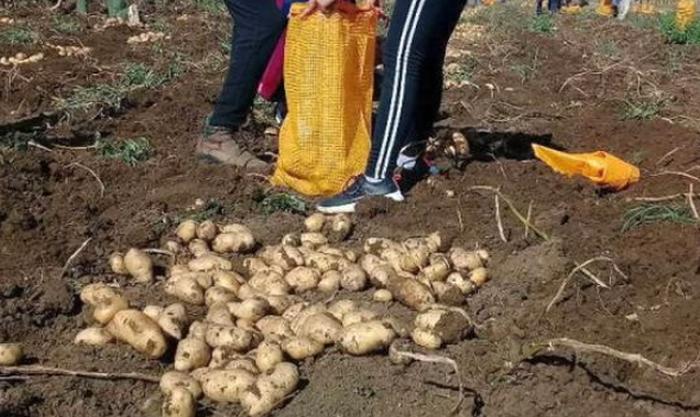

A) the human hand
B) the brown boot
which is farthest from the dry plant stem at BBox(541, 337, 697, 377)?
the brown boot

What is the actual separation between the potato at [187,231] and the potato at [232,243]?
9cm

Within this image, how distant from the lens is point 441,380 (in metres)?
2.37

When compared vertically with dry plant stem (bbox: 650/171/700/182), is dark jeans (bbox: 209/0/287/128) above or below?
above

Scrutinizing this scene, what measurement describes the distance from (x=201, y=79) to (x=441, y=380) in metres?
4.39

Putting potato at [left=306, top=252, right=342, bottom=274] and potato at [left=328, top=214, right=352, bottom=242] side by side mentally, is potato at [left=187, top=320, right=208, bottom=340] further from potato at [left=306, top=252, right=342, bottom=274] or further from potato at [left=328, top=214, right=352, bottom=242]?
potato at [left=328, top=214, right=352, bottom=242]

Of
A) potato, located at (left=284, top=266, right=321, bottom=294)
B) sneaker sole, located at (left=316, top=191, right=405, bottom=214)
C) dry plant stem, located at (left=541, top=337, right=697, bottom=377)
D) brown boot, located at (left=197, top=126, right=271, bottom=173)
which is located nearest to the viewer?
dry plant stem, located at (left=541, top=337, right=697, bottom=377)

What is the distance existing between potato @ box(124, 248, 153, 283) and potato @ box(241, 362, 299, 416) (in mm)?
843

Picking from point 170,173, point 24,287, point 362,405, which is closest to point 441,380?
point 362,405

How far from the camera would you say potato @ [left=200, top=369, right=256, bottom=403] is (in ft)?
7.77

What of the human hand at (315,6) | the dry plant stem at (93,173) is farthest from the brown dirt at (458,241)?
the human hand at (315,6)

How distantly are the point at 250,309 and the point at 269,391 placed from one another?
0.47 meters

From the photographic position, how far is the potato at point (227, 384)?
237 centimetres

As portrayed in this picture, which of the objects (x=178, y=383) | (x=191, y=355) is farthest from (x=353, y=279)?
(x=178, y=383)

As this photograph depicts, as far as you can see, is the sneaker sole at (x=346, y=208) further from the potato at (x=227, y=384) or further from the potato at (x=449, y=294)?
the potato at (x=227, y=384)
